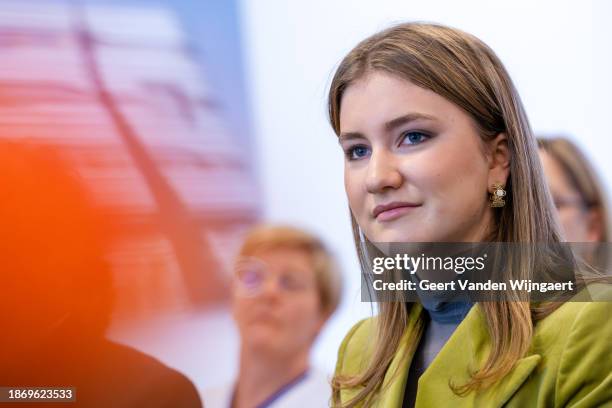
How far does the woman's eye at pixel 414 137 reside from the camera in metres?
1.62

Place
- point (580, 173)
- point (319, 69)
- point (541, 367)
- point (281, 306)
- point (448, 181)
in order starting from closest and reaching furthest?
point (541, 367) → point (448, 181) → point (281, 306) → point (319, 69) → point (580, 173)

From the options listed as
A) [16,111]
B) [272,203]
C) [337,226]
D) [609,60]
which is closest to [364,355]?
[337,226]

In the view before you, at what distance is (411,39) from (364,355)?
2.20 feet

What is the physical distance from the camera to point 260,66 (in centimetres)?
230

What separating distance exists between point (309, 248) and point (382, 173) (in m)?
0.59

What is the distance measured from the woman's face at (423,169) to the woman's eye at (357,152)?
0.10ft

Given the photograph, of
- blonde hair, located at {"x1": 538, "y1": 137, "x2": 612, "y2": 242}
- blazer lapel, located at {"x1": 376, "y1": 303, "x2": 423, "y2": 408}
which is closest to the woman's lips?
blazer lapel, located at {"x1": 376, "y1": 303, "x2": 423, "y2": 408}

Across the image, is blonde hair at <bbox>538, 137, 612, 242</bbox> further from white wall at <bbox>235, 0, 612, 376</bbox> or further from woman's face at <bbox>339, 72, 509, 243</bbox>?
woman's face at <bbox>339, 72, 509, 243</bbox>

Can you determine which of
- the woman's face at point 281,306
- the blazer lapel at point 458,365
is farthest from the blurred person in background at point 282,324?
the blazer lapel at point 458,365

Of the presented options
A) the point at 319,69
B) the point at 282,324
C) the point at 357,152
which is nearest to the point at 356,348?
the point at 282,324

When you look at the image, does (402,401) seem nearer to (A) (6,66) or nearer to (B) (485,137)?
(B) (485,137)

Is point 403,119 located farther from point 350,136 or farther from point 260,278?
point 260,278

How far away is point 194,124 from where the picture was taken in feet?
7.49

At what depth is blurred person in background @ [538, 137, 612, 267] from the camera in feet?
8.82
